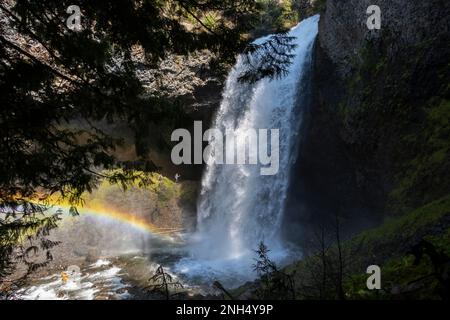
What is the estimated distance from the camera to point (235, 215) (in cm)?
2041

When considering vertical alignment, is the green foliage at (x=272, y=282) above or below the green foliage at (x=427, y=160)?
below

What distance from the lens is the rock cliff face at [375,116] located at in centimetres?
1009

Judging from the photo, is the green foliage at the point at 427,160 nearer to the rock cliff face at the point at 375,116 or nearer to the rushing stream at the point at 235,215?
the rock cliff face at the point at 375,116

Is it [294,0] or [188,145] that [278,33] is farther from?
[294,0]

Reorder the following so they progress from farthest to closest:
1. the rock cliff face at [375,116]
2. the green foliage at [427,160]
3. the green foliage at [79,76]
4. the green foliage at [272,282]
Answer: the rock cliff face at [375,116] → the green foliage at [427,160] → the green foliage at [79,76] → the green foliage at [272,282]

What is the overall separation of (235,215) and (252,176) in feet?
7.44

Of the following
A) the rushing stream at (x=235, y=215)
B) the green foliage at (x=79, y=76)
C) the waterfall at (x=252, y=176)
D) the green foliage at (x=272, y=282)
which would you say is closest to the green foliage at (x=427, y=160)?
the rushing stream at (x=235, y=215)

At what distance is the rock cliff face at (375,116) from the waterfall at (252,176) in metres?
1.06

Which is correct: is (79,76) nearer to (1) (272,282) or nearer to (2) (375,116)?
(1) (272,282)

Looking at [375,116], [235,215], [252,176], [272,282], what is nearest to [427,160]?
[375,116]

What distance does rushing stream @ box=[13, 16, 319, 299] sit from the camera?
615 inches
